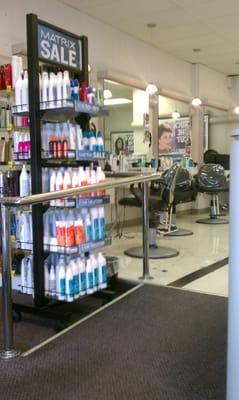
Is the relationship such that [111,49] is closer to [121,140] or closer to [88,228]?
[121,140]

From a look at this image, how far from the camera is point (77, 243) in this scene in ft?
8.93

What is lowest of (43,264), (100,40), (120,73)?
(43,264)

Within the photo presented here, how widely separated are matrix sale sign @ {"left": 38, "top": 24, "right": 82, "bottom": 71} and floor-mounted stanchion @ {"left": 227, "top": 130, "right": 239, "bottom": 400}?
1.80 m

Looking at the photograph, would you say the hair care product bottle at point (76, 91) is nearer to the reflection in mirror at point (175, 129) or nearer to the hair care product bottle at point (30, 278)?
the hair care product bottle at point (30, 278)

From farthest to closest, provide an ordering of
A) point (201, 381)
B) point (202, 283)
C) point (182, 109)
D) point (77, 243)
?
point (182, 109)
point (202, 283)
point (77, 243)
point (201, 381)

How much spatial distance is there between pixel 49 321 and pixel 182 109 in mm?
6983

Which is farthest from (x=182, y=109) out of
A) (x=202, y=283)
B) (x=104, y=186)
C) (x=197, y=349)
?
(x=197, y=349)

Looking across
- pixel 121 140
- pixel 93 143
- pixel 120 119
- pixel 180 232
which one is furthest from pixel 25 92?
pixel 120 119

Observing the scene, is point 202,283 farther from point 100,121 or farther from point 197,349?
point 100,121

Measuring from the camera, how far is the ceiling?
5480 mm

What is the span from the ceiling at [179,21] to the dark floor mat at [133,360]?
415 centimetres

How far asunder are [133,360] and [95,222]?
39.6 inches

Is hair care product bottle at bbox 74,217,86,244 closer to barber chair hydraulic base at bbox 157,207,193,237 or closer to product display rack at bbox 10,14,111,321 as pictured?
product display rack at bbox 10,14,111,321

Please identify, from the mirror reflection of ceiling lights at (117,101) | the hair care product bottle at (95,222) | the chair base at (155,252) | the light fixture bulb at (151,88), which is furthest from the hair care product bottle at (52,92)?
the mirror reflection of ceiling lights at (117,101)
